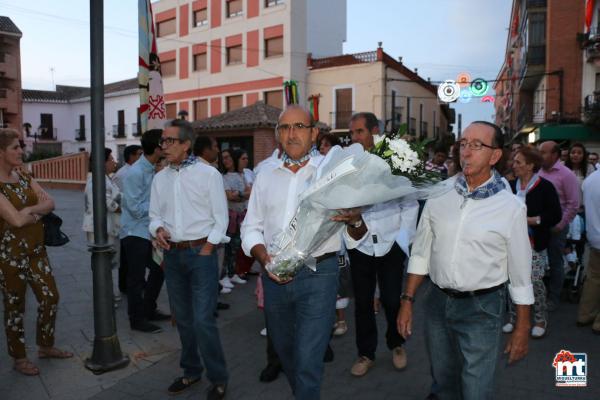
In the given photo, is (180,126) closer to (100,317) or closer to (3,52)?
(100,317)

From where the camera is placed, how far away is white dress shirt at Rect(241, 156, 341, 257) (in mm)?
2873

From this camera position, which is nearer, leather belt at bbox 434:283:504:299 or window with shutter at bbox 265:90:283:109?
leather belt at bbox 434:283:504:299

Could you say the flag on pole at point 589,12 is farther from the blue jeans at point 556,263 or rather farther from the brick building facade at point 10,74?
the brick building facade at point 10,74

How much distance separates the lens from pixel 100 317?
4242mm

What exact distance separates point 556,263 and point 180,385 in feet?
15.4

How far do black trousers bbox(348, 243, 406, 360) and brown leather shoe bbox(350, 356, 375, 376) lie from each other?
0.04m

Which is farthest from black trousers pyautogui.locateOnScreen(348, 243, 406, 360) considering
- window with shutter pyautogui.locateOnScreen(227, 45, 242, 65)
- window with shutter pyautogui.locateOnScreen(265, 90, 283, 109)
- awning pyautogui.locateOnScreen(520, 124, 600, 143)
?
window with shutter pyautogui.locateOnScreen(227, 45, 242, 65)

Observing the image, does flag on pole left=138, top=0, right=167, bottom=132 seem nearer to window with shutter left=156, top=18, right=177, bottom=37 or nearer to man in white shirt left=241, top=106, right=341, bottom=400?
man in white shirt left=241, top=106, right=341, bottom=400

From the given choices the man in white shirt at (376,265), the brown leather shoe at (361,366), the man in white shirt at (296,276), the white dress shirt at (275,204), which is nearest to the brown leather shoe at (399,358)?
the man in white shirt at (376,265)

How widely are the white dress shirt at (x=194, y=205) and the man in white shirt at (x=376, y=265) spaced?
3.91ft

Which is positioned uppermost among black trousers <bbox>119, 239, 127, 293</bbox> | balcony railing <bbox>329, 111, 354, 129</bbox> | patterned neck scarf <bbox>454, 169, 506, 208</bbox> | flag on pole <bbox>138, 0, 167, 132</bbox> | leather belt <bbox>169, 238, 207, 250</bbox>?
balcony railing <bbox>329, 111, 354, 129</bbox>

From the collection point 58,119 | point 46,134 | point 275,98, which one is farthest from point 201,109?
point 58,119

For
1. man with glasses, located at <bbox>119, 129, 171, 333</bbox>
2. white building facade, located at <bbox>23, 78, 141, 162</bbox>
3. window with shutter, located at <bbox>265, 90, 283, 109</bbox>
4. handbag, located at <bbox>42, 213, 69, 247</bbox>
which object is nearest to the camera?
handbag, located at <bbox>42, 213, 69, 247</bbox>

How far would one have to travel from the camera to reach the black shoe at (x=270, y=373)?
403 centimetres
